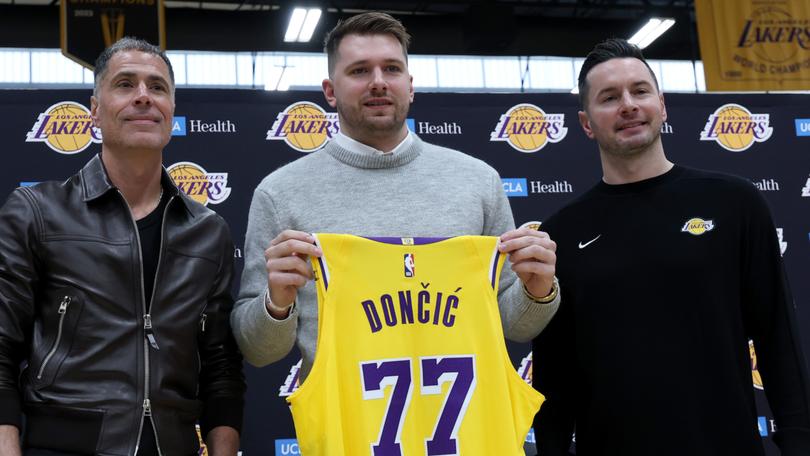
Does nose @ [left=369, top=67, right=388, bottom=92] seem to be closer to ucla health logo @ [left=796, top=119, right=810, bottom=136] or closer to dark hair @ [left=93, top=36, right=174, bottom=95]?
dark hair @ [left=93, top=36, right=174, bottom=95]

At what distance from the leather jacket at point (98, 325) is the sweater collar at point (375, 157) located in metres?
0.48

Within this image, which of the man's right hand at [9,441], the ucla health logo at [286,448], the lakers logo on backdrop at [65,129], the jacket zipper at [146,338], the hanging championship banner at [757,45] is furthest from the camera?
the hanging championship banner at [757,45]

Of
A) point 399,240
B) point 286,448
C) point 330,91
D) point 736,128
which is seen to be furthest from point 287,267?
point 736,128

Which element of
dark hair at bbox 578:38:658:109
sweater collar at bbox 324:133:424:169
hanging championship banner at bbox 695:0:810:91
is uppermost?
hanging championship banner at bbox 695:0:810:91

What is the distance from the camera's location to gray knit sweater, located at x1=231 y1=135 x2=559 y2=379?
2.15 meters

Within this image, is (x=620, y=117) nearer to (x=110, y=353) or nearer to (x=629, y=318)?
(x=629, y=318)

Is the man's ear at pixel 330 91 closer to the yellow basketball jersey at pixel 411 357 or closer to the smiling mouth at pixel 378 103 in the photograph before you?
the smiling mouth at pixel 378 103

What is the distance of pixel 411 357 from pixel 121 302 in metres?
0.77

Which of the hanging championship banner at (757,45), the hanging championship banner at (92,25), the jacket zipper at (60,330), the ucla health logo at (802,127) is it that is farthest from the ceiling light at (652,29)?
the jacket zipper at (60,330)

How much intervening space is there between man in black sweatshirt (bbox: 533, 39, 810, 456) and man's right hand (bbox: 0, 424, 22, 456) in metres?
1.44

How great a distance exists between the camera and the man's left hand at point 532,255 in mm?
1986

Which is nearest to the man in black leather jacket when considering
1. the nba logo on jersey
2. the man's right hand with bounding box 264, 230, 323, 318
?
the man's right hand with bounding box 264, 230, 323, 318

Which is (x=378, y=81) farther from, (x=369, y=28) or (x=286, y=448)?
(x=286, y=448)

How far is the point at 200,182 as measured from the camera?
3801mm
